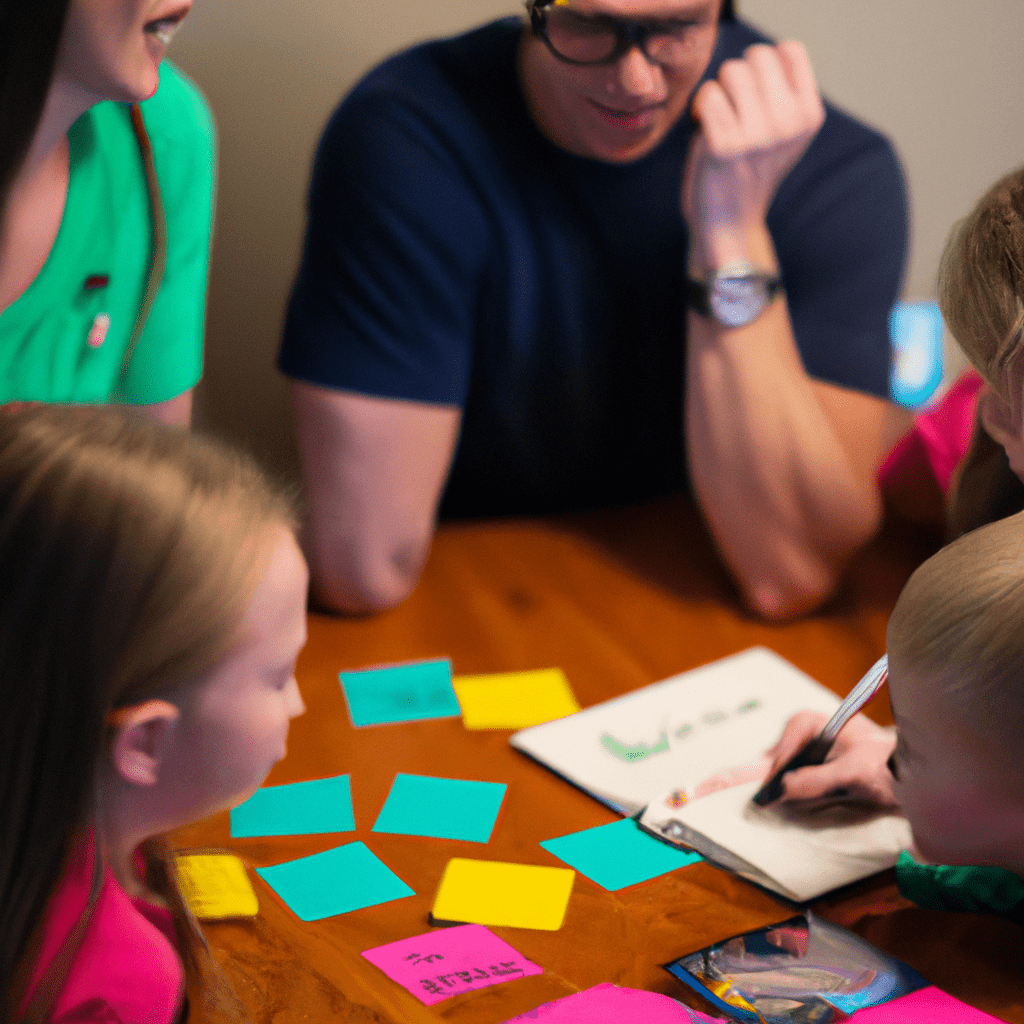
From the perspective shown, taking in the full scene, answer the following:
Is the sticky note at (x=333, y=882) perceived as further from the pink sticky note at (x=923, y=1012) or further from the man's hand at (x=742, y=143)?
the man's hand at (x=742, y=143)

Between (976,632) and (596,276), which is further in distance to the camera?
(596,276)

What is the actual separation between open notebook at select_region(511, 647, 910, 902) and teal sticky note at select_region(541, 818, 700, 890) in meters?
0.01

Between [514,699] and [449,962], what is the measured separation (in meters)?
0.35

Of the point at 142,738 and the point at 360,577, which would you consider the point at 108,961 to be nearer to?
the point at 142,738

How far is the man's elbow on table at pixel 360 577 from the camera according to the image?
1253mm

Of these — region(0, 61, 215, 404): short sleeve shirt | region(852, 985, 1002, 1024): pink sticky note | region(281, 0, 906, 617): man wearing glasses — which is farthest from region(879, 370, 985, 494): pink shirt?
region(0, 61, 215, 404): short sleeve shirt

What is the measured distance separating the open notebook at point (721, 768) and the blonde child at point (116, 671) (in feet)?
1.19

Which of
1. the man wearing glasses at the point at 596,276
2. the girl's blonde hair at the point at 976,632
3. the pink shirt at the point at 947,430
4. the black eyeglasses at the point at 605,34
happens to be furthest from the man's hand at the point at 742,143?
the girl's blonde hair at the point at 976,632

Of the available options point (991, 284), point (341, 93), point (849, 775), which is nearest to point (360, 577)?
point (849, 775)

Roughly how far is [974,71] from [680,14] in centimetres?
114

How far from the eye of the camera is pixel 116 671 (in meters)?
0.61

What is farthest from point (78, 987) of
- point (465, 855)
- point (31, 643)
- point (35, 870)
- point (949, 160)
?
point (949, 160)

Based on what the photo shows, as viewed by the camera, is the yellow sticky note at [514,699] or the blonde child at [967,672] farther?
the yellow sticky note at [514,699]

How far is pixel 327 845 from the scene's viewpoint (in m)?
0.90
